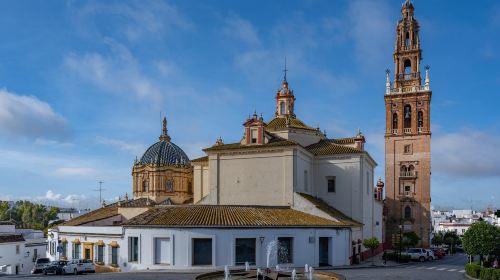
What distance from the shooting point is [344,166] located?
47688 millimetres

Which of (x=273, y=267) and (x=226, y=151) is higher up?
(x=226, y=151)

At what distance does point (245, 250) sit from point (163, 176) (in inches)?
1094

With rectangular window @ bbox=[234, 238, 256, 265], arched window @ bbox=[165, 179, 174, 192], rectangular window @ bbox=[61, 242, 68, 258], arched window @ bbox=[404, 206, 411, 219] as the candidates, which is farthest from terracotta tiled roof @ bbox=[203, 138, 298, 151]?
arched window @ bbox=[404, 206, 411, 219]

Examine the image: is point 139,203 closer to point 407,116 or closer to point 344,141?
point 344,141

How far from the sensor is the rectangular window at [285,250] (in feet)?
122

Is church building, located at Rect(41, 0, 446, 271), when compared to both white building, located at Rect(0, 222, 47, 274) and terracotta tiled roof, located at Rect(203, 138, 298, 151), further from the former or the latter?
white building, located at Rect(0, 222, 47, 274)

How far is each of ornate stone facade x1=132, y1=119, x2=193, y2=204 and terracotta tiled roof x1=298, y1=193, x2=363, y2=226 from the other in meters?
21.3

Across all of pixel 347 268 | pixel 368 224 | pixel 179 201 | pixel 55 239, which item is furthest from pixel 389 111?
pixel 55 239

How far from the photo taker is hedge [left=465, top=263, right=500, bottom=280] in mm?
28453

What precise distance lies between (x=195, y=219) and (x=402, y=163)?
1566 inches

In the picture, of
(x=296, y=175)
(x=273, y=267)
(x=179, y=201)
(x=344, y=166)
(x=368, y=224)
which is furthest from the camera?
(x=179, y=201)

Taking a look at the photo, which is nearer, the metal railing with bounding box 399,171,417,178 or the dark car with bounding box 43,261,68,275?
the dark car with bounding box 43,261,68,275

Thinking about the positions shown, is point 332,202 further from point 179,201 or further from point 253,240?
point 179,201

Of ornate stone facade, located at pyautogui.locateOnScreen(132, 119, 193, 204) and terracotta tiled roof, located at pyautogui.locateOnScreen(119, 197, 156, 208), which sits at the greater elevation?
ornate stone facade, located at pyautogui.locateOnScreen(132, 119, 193, 204)
